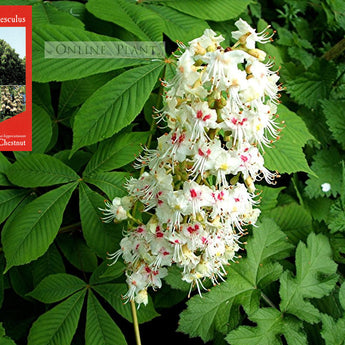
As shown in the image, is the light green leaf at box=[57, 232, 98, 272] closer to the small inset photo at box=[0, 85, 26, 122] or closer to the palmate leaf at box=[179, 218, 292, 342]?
the palmate leaf at box=[179, 218, 292, 342]

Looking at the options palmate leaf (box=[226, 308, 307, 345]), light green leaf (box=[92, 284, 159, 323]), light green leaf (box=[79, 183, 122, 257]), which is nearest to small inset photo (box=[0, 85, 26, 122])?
light green leaf (box=[79, 183, 122, 257])

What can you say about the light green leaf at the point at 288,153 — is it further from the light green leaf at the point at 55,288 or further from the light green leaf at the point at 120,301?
the light green leaf at the point at 55,288

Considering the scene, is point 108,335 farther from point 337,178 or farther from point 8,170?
point 337,178

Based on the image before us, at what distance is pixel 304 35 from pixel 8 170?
2012 millimetres

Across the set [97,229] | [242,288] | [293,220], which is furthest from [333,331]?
[97,229]

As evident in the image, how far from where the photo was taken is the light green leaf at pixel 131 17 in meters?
1.65

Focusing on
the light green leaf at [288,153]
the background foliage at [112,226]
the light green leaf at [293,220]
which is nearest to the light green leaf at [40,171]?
the background foliage at [112,226]

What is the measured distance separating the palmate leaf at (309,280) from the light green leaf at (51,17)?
52.3 inches

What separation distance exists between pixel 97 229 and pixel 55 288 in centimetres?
31

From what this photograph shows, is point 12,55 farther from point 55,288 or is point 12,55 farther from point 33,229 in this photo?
point 55,288

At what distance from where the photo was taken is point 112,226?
1.53 meters

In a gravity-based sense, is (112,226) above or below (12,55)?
below

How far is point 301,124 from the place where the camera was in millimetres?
1731

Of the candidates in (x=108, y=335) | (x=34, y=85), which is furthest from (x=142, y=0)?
(x=108, y=335)
